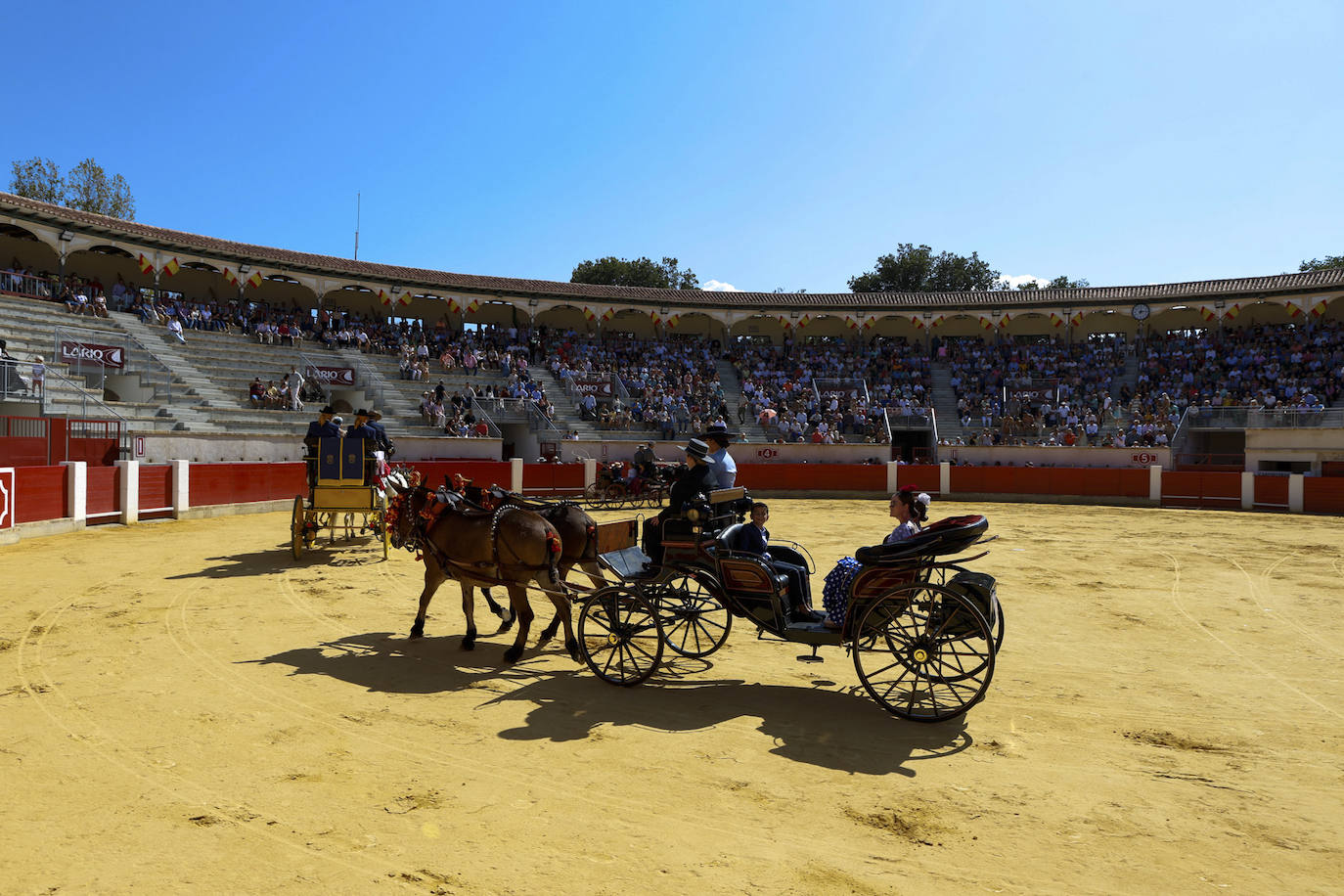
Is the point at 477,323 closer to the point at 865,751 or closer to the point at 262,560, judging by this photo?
the point at 262,560

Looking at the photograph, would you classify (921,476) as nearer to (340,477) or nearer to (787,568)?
(340,477)

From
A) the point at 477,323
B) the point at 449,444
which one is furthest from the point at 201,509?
the point at 477,323

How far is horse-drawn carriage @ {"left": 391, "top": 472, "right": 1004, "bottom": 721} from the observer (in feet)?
16.4

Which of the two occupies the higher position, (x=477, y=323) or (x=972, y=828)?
(x=477, y=323)

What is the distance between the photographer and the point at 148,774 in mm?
4090

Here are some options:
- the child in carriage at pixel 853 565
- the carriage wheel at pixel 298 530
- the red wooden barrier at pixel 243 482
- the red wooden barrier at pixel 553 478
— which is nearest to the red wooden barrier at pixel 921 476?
the red wooden barrier at pixel 553 478

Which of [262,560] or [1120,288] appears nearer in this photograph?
[262,560]

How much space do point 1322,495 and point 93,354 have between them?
31.4 meters

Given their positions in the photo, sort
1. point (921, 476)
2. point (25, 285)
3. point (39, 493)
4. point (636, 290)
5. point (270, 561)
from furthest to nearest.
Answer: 1. point (636, 290)
2. point (921, 476)
3. point (25, 285)
4. point (39, 493)
5. point (270, 561)

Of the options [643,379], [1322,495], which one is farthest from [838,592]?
[643,379]

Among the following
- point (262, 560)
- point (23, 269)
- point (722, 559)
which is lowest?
point (262, 560)

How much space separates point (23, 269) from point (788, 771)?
29538 mm

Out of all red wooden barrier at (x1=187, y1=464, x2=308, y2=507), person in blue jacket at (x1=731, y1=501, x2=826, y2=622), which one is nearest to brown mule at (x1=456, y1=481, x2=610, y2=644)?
person in blue jacket at (x1=731, y1=501, x2=826, y2=622)

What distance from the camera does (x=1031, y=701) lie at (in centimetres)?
555
